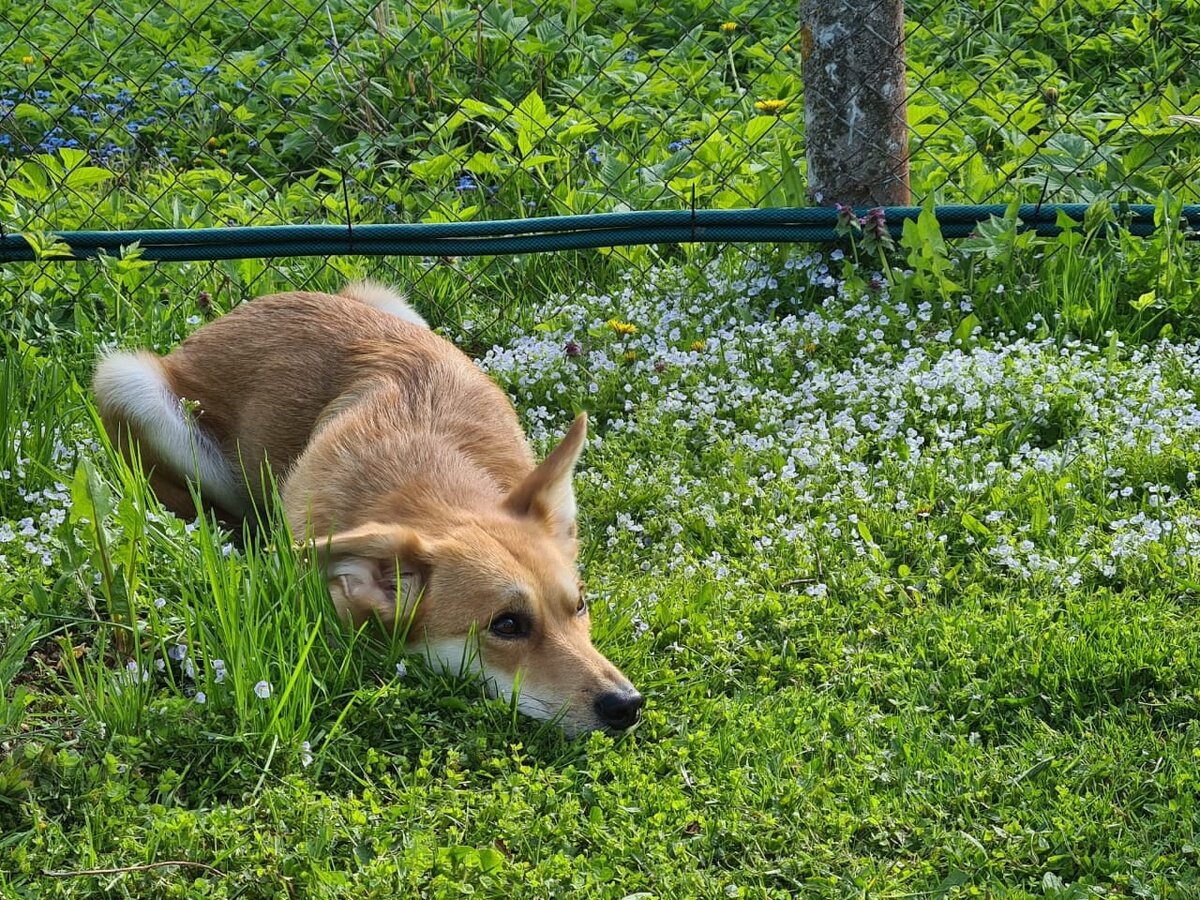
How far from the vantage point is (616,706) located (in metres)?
3.46

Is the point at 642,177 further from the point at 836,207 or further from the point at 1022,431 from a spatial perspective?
the point at 1022,431

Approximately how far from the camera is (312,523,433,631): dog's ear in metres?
3.57

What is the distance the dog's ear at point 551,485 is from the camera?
153 inches

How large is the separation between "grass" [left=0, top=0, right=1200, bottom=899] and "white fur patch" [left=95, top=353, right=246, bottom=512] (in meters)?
0.14

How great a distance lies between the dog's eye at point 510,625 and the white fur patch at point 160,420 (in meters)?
1.79

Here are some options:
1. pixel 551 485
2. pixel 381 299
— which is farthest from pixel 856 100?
pixel 551 485

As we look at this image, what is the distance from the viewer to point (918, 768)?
3.35m

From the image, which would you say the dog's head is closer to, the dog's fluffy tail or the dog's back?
the dog's back

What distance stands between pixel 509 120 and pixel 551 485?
3819 millimetres

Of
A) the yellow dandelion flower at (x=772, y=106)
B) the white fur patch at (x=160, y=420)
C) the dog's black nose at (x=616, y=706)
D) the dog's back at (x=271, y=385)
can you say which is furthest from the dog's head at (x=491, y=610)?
the yellow dandelion flower at (x=772, y=106)

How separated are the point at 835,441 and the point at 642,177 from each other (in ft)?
7.48

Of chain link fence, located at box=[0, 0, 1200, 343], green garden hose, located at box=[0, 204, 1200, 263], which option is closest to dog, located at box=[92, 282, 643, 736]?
green garden hose, located at box=[0, 204, 1200, 263]

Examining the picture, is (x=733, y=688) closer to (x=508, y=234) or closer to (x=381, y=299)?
(x=381, y=299)

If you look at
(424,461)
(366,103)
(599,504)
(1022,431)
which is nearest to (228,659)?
(424,461)
